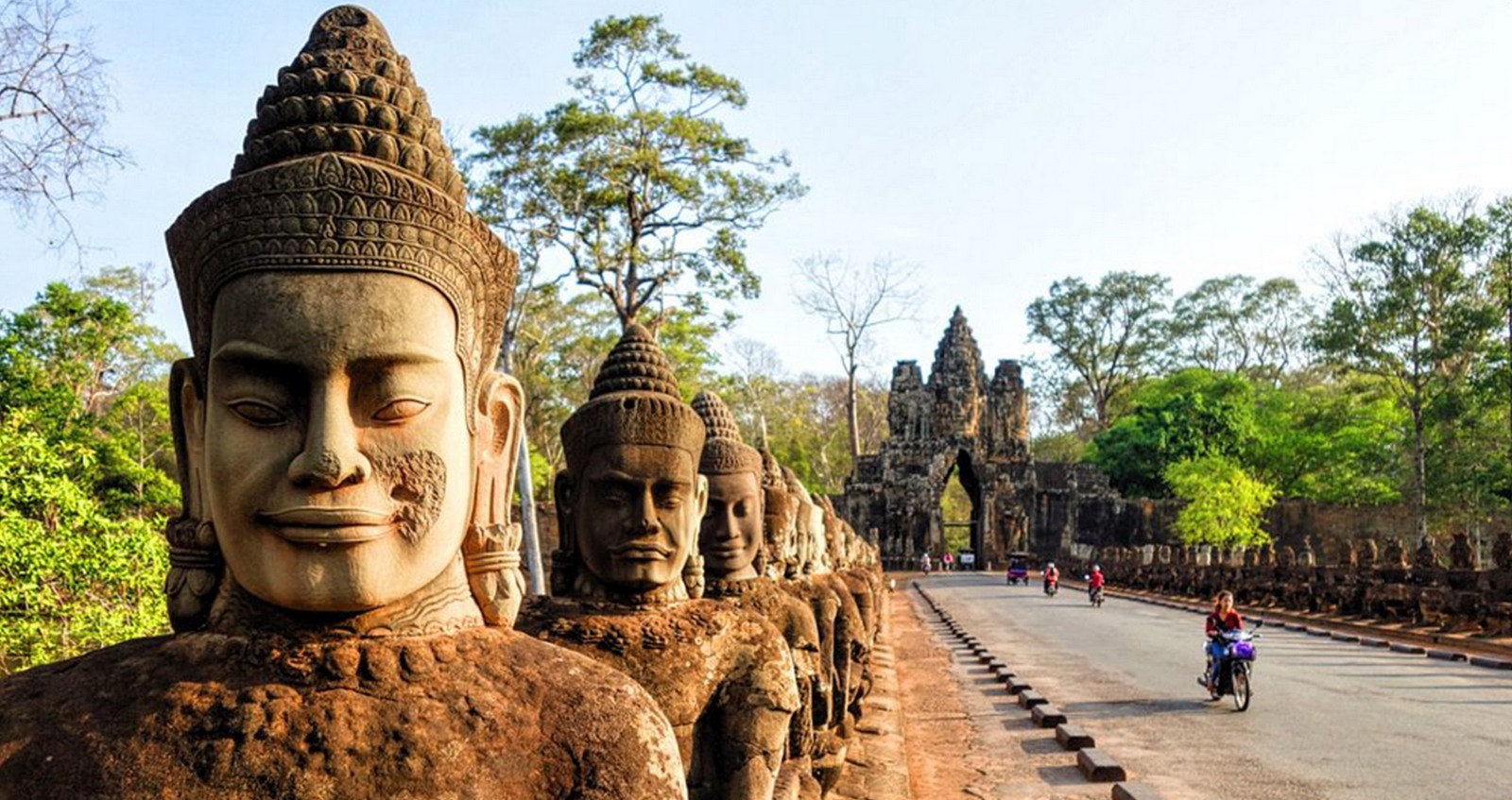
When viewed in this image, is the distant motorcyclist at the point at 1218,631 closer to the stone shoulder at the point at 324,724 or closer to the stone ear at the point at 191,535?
the stone shoulder at the point at 324,724

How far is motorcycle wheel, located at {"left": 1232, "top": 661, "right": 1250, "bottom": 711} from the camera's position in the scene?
36.8 ft

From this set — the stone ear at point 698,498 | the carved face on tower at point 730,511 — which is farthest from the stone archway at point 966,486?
the stone ear at point 698,498

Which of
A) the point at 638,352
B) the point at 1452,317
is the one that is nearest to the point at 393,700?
the point at 638,352

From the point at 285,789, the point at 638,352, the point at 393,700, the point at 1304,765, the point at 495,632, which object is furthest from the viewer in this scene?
the point at 1304,765

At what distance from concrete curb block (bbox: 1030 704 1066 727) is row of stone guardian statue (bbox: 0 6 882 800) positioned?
8668 mm

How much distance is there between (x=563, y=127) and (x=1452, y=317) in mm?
27387

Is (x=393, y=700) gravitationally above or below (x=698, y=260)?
below

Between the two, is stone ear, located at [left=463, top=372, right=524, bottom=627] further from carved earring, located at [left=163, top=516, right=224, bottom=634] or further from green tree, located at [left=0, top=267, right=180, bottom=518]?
green tree, located at [left=0, top=267, right=180, bottom=518]

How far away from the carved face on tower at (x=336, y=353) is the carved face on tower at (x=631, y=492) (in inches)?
58.7

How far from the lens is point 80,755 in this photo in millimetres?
2102

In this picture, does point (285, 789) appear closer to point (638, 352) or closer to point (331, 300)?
point (331, 300)

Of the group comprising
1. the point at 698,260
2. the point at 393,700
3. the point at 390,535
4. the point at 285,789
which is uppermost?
the point at 698,260

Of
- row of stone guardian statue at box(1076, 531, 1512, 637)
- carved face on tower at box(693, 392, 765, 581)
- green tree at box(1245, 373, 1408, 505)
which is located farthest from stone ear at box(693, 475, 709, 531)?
green tree at box(1245, 373, 1408, 505)

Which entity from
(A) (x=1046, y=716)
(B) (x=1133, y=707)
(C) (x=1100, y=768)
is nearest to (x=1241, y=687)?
(B) (x=1133, y=707)
